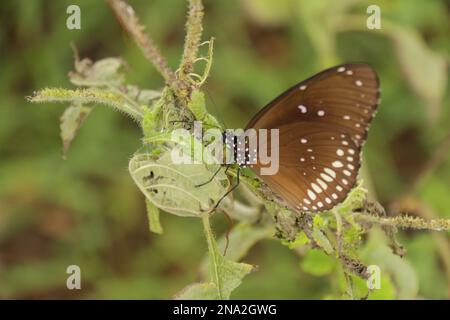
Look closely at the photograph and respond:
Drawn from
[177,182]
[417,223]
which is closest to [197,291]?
[177,182]

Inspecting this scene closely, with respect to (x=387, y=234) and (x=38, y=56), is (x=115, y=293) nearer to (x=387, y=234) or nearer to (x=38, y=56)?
(x=38, y=56)

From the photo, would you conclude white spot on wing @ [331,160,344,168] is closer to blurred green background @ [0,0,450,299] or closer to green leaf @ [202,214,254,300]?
green leaf @ [202,214,254,300]

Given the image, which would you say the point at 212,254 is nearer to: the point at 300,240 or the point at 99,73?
the point at 300,240

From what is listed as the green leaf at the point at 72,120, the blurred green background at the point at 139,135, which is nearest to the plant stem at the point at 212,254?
the green leaf at the point at 72,120

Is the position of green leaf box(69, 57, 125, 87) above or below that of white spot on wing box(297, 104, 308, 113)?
above

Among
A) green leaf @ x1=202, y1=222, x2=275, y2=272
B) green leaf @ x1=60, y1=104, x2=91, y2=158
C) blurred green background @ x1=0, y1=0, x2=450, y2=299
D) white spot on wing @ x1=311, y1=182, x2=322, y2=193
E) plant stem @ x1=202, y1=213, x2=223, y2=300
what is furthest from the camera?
blurred green background @ x1=0, y1=0, x2=450, y2=299

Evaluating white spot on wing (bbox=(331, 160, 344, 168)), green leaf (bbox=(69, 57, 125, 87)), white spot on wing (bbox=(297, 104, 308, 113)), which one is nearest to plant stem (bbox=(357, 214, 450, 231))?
white spot on wing (bbox=(331, 160, 344, 168))

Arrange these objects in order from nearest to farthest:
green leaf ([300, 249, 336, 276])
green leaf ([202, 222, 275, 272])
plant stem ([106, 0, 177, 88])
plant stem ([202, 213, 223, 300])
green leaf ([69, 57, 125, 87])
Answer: plant stem ([106, 0, 177, 88]) < plant stem ([202, 213, 223, 300]) < green leaf ([69, 57, 125, 87]) < green leaf ([300, 249, 336, 276]) < green leaf ([202, 222, 275, 272])
